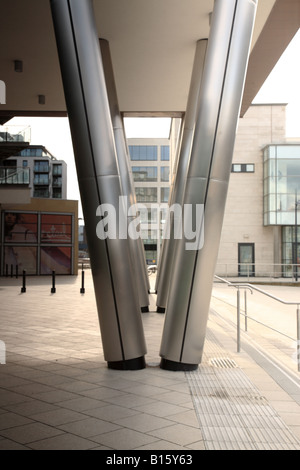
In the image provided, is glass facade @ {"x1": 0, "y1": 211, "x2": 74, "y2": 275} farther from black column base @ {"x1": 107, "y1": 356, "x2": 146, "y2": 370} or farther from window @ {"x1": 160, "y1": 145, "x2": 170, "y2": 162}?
window @ {"x1": 160, "y1": 145, "x2": 170, "y2": 162}

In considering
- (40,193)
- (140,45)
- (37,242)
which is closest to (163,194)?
(40,193)

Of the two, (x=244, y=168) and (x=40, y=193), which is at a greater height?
(x=244, y=168)

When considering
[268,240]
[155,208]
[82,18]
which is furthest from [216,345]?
[155,208]

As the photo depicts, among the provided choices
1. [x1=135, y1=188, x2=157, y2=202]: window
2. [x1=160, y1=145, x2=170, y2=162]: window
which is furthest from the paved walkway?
[x1=160, y1=145, x2=170, y2=162]: window

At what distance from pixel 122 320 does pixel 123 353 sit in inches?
17.0

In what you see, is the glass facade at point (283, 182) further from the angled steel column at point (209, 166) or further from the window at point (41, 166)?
the window at point (41, 166)

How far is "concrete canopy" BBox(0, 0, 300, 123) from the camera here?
9562 millimetres

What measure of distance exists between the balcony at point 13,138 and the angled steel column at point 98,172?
19955 millimetres

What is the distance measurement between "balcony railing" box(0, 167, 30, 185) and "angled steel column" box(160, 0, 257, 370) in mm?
23305

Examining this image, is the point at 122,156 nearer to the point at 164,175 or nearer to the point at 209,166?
the point at 209,166

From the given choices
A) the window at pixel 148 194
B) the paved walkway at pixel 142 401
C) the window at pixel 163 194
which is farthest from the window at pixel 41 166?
the paved walkway at pixel 142 401

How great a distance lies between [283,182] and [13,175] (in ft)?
72.3

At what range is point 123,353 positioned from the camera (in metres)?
6.70

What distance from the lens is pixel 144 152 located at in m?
79.1
